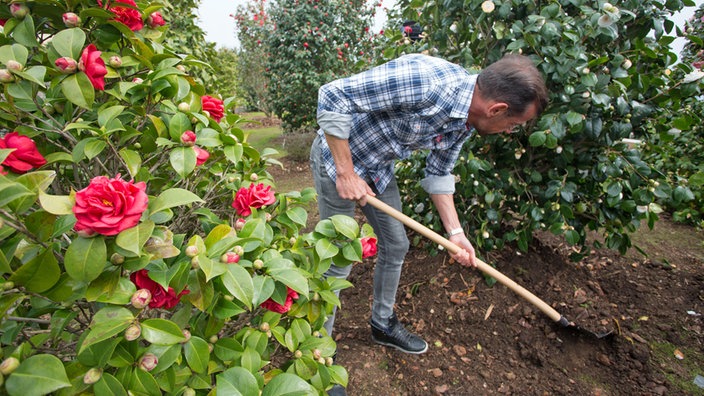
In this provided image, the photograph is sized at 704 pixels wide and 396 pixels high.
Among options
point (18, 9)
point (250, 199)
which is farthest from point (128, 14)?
point (250, 199)

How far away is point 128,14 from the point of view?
1.04 meters

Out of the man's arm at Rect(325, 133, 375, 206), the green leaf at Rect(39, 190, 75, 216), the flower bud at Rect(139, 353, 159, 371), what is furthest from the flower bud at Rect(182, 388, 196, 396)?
the man's arm at Rect(325, 133, 375, 206)

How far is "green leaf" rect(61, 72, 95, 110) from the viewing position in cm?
86

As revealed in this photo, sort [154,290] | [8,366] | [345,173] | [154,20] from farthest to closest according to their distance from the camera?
1. [345,173]
2. [154,20]
3. [154,290]
4. [8,366]

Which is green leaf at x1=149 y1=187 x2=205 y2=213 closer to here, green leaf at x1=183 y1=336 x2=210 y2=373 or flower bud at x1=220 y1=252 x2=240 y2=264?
flower bud at x1=220 y1=252 x2=240 y2=264

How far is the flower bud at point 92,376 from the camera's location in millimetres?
707

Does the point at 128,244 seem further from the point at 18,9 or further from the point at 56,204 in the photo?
the point at 18,9

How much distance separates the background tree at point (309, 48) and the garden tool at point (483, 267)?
4.82 m

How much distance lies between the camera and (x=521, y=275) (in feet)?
8.92

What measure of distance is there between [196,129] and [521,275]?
8.28 feet

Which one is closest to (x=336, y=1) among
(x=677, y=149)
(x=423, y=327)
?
(x=677, y=149)

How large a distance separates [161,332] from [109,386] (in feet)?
0.45

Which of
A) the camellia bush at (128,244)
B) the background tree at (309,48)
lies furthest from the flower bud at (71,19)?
the background tree at (309,48)

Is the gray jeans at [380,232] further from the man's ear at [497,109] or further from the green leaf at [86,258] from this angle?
the green leaf at [86,258]
